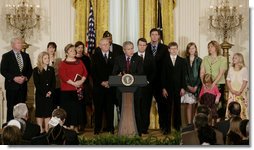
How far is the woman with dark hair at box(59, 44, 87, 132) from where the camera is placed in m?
8.21

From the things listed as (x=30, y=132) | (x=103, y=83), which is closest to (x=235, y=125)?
(x=103, y=83)

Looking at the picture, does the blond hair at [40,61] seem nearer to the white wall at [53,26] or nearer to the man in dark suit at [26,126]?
the white wall at [53,26]

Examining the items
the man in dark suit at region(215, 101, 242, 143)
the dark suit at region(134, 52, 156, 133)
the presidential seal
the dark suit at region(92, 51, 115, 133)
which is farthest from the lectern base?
the man in dark suit at region(215, 101, 242, 143)

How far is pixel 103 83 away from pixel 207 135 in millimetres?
2134

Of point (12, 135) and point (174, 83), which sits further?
point (174, 83)

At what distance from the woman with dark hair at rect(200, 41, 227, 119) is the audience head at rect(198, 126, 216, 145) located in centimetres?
108

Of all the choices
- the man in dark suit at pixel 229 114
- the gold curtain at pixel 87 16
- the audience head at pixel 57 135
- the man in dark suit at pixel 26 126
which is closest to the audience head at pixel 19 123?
the man in dark suit at pixel 26 126

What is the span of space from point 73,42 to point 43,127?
1.48 m

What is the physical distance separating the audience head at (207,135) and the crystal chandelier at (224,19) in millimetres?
2059

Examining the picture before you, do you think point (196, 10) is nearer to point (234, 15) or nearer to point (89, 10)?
point (234, 15)

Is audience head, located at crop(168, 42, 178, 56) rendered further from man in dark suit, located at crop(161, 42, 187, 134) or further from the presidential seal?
the presidential seal

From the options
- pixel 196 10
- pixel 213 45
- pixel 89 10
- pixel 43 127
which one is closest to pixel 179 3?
pixel 196 10

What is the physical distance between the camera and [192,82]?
840 cm

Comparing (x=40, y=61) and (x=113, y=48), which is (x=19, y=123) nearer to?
(x=40, y=61)
